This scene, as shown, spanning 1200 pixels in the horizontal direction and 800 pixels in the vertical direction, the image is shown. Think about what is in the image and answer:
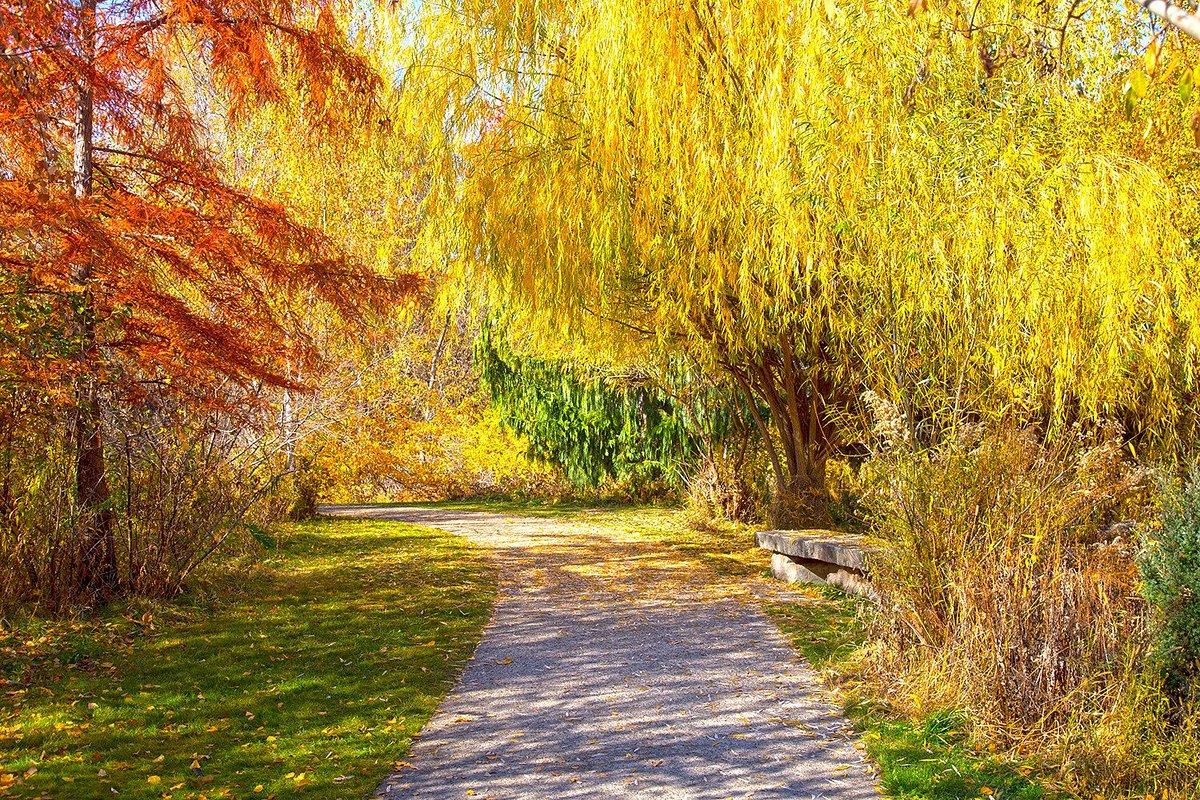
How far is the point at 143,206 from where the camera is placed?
6973 millimetres

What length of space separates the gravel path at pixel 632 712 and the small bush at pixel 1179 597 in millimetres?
1427

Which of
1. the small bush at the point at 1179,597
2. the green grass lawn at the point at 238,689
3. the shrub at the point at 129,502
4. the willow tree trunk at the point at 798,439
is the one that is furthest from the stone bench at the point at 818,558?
the shrub at the point at 129,502

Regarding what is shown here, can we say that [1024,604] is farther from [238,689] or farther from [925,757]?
[238,689]

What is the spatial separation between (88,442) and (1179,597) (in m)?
7.10

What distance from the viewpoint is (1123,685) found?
466cm

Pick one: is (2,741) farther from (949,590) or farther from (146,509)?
(949,590)

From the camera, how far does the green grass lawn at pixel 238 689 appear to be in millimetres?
4715

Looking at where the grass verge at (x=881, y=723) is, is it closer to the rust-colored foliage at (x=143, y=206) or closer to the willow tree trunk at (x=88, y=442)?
the rust-colored foliage at (x=143, y=206)

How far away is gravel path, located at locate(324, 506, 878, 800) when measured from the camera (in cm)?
456

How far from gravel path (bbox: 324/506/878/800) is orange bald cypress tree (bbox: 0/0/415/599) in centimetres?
276

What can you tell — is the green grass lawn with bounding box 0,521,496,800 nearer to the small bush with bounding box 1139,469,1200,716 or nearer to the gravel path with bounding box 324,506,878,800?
the gravel path with bounding box 324,506,878,800

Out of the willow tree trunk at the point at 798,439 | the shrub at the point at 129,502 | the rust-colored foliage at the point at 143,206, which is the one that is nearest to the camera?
the rust-colored foliage at the point at 143,206

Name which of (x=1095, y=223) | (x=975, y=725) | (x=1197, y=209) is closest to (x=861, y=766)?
(x=975, y=725)

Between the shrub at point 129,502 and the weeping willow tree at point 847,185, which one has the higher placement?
the weeping willow tree at point 847,185
